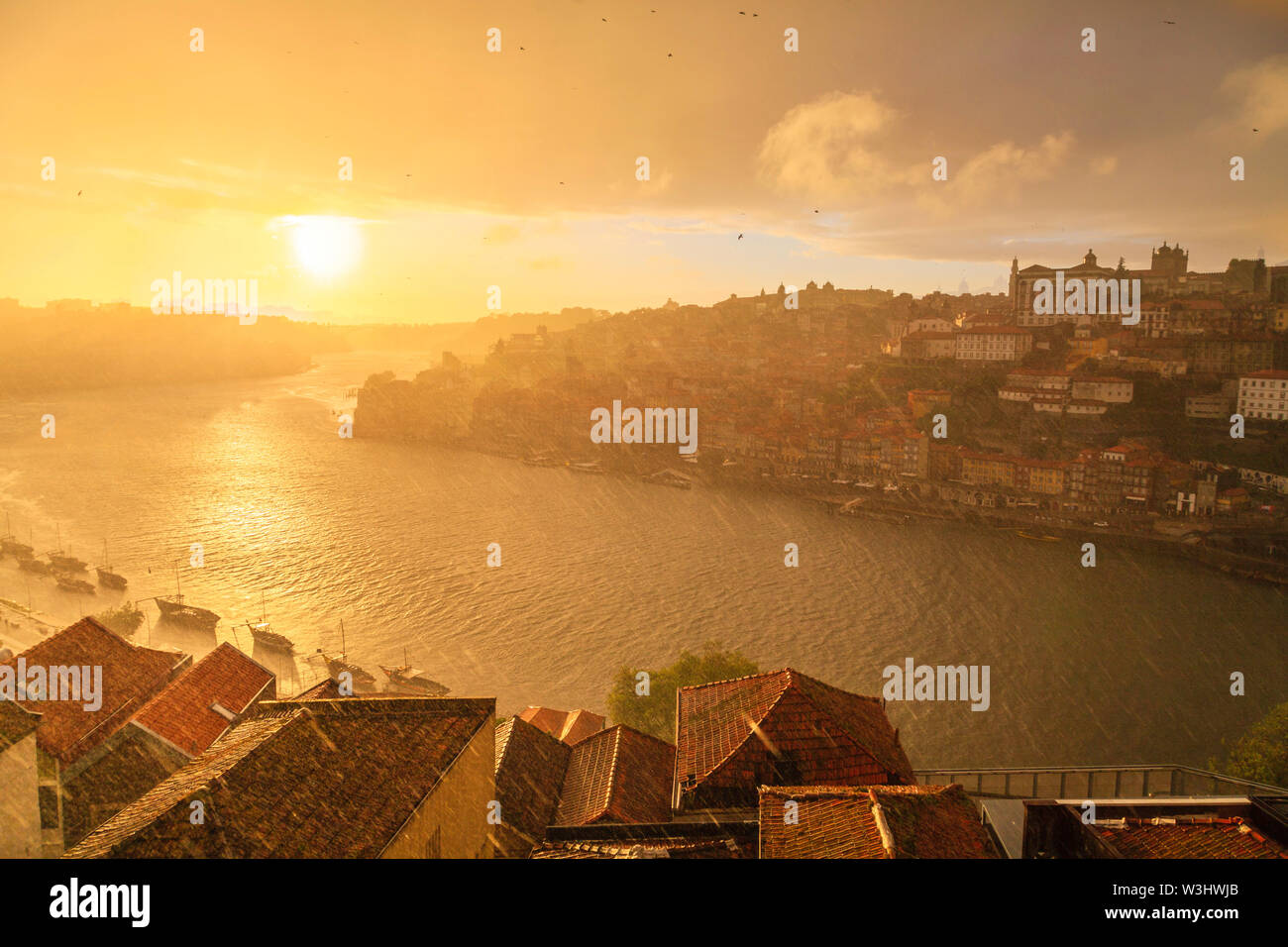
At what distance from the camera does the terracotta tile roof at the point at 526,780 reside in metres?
2.35

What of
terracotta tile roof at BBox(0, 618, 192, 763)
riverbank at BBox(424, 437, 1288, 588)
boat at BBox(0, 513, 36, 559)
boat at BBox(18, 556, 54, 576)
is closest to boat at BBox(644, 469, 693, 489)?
riverbank at BBox(424, 437, 1288, 588)

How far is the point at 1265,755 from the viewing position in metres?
4.64

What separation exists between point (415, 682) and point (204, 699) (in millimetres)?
3023

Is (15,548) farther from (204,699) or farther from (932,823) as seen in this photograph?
(932,823)

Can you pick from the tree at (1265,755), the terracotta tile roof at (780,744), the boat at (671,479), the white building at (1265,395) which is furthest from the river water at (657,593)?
the white building at (1265,395)

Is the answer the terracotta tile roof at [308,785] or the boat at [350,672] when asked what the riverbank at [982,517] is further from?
the terracotta tile roof at [308,785]

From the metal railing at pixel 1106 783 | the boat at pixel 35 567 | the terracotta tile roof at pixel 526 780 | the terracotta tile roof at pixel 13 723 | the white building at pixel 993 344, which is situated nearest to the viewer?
the terracotta tile roof at pixel 13 723

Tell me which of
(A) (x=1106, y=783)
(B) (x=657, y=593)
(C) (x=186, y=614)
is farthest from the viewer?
(B) (x=657, y=593)

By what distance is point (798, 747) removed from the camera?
2.47 m

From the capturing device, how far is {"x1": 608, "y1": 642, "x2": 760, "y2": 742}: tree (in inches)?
190

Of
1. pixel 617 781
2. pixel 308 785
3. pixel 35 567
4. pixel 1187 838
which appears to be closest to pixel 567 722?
pixel 617 781

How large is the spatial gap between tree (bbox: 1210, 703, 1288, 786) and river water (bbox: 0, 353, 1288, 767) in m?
0.92

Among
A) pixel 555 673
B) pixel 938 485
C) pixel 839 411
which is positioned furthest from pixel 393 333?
pixel 555 673

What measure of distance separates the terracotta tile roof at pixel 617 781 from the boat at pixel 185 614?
606 cm
